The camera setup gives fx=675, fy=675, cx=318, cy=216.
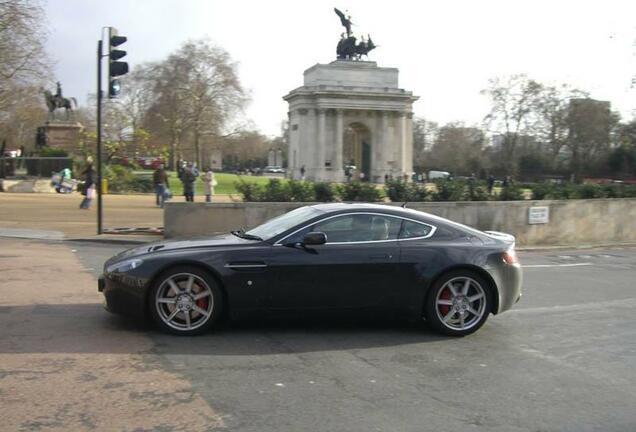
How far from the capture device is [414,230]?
24.5 ft

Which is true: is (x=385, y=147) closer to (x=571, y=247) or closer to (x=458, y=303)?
(x=571, y=247)

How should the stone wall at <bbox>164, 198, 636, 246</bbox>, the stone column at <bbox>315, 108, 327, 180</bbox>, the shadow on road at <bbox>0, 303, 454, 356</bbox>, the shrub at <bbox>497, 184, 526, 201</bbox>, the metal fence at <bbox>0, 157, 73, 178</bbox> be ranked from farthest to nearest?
1. the stone column at <bbox>315, 108, 327, 180</bbox>
2. the metal fence at <bbox>0, 157, 73, 178</bbox>
3. the shrub at <bbox>497, 184, 526, 201</bbox>
4. the stone wall at <bbox>164, 198, 636, 246</bbox>
5. the shadow on road at <bbox>0, 303, 454, 356</bbox>

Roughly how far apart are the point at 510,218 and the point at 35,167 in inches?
1224

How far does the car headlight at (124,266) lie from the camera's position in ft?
22.4

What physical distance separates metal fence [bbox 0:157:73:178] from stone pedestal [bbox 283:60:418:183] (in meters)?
31.2

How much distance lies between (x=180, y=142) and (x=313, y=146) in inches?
980

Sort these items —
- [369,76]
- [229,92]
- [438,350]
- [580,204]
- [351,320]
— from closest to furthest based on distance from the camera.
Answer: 1. [438,350]
2. [351,320]
3. [580,204]
4. [369,76]
5. [229,92]

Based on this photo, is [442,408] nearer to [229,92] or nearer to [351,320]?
[351,320]

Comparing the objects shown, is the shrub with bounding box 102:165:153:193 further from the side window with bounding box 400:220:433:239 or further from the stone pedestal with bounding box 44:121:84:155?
the side window with bounding box 400:220:433:239

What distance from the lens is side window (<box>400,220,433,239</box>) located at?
24.4ft

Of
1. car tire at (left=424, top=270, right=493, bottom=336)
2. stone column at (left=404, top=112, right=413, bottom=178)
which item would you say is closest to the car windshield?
car tire at (left=424, top=270, right=493, bottom=336)

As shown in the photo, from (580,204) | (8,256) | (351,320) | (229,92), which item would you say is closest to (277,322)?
(351,320)

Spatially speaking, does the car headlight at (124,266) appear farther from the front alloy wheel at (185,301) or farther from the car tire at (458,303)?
the car tire at (458,303)

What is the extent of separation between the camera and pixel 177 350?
20.9 feet
